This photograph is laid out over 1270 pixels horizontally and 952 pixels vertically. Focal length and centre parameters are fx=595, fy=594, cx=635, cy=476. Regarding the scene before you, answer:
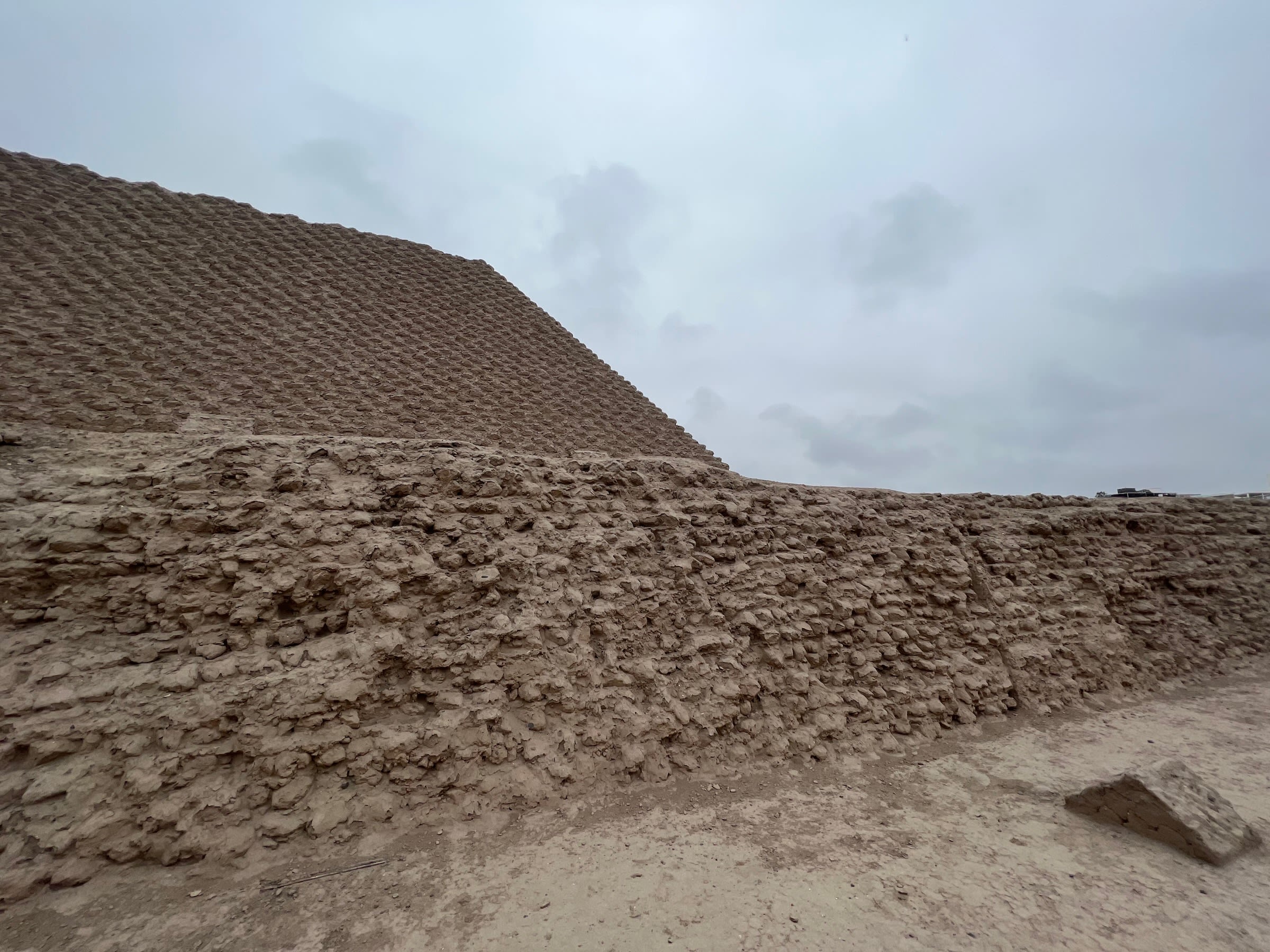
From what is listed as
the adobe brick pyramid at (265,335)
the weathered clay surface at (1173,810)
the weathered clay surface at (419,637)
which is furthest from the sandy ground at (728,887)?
the adobe brick pyramid at (265,335)

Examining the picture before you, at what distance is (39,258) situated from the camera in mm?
6930

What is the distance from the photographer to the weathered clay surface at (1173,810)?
301 cm

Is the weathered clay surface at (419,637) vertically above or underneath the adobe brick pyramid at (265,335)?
underneath

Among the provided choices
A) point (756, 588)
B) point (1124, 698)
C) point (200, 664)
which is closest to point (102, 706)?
point (200, 664)

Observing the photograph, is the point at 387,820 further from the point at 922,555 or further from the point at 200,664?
the point at 922,555

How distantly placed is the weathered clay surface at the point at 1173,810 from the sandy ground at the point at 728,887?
86 millimetres

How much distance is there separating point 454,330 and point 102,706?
7027 mm

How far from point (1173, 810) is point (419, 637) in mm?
4137

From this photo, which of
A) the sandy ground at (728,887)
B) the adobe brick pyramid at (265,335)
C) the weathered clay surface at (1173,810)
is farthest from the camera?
the adobe brick pyramid at (265,335)

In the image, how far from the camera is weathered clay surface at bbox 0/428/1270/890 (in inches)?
110

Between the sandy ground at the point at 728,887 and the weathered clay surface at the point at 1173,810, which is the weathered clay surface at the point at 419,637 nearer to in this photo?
the sandy ground at the point at 728,887

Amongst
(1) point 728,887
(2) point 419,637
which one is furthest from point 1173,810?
(2) point 419,637

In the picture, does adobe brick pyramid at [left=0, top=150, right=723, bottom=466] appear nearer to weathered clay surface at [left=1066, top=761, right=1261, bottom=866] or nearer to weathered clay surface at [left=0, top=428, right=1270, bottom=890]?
weathered clay surface at [left=0, top=428, right=1270, bottom=890]

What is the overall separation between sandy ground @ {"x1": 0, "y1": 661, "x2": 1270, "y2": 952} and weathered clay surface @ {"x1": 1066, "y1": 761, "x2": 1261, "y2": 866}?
86 millimetres
